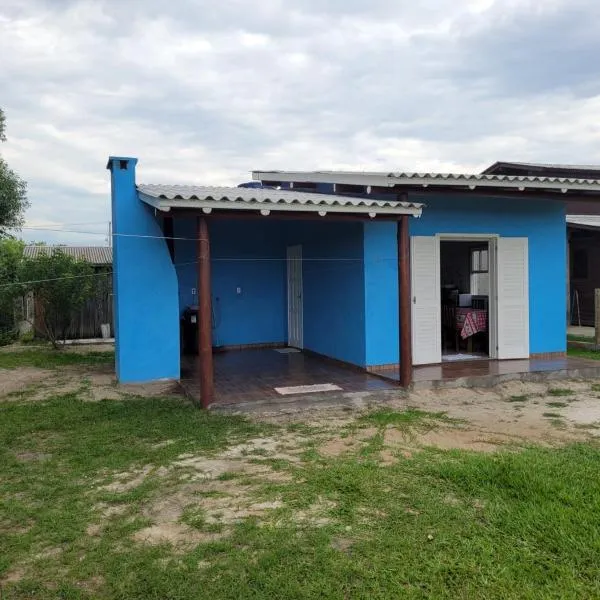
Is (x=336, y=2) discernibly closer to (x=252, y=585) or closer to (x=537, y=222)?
(x=537, y=222)

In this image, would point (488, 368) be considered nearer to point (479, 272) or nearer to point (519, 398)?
point (519, 398)

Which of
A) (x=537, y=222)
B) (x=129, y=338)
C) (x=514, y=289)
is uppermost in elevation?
(x=537, y=222)

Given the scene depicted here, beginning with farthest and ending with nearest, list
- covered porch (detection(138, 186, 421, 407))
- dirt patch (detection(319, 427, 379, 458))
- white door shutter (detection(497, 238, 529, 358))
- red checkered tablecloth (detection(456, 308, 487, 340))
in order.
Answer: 1. red checkered tablecloth (detection(456, 308, 487, 340))
2. white door shutter (detection(497, 238, 529, 358))
3. covered porch (detection(138, 186, 421, 407))
4. dirt patch (detection(319, 427, 379, 458))

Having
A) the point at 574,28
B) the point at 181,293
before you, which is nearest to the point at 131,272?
the point at 181,293

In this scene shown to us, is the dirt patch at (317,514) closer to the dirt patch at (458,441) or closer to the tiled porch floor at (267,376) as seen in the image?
the dirt patch at (458,441)

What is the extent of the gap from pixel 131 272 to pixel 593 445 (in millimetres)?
6118

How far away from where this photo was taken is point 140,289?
817cm

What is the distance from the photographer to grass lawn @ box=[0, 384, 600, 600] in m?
2.86

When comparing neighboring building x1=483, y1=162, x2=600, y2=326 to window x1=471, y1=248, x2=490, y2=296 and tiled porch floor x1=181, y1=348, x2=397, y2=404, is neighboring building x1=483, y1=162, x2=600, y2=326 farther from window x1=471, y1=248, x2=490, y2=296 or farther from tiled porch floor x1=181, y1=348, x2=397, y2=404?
tiled porch floor x1=181, y1=348, x2=397, y2=404

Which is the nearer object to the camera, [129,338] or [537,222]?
[129,338]

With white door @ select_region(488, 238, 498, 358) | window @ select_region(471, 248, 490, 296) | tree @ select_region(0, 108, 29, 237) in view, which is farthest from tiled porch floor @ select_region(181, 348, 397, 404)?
tree @ select_region(0, 108, 29, 237)

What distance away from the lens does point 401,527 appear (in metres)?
3.44

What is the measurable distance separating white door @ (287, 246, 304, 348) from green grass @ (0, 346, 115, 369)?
354 centimetres

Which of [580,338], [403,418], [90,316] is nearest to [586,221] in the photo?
[580,338]
